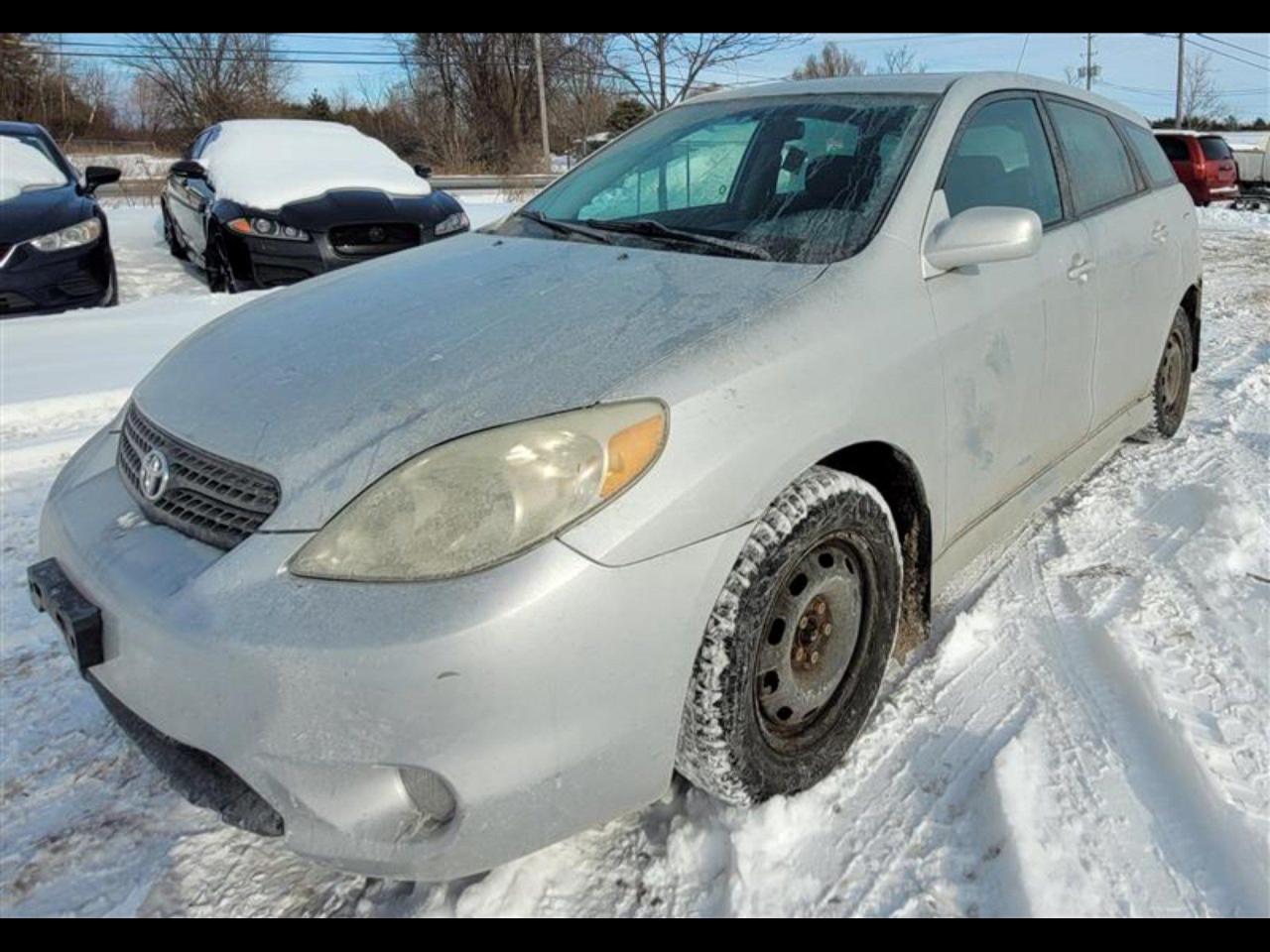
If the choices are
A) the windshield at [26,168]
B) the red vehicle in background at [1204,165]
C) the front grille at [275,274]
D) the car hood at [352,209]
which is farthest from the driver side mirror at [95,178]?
the red vehicle in background at [1204,165]

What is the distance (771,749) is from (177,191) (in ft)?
28.1

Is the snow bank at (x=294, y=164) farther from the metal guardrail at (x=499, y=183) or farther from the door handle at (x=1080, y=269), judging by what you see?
the metal guardrail at (x=499, y=183)

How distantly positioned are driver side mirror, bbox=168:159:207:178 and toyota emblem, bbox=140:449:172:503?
6.25 metres

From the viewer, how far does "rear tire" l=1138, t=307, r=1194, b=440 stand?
3863 millimetres

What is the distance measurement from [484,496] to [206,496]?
0.60 m

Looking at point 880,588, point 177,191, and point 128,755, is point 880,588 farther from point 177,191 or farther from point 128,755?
point 177,191

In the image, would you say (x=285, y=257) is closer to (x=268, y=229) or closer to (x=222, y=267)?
(x=268, y=229)

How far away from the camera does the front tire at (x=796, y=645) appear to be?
5.51ft

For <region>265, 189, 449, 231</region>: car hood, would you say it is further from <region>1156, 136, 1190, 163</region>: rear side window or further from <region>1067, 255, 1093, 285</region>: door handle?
<region>1156, 136, 1190, 163</region>: rear side window

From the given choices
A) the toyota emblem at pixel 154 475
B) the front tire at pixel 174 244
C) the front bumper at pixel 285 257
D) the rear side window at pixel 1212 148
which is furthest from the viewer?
the rear side window at pixel 1212 148

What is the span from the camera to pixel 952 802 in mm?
1923

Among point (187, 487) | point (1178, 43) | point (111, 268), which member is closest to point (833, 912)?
point (187, 487)

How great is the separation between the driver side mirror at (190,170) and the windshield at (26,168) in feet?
2.91

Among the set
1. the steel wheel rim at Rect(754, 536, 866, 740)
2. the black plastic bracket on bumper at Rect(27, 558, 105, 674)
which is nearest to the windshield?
the black plastic bracket on bumper at Rect(27, 558, 105, 674)
